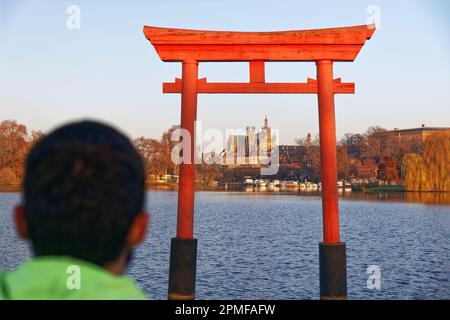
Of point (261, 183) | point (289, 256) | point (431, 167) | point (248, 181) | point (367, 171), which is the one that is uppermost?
point (367, 171)

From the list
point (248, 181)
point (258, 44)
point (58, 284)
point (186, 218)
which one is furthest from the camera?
point (248, 181)

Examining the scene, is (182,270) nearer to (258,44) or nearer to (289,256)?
(258,44)

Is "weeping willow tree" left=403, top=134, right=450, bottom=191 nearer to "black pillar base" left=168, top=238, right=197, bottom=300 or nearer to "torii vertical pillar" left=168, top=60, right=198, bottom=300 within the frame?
"torii vertical pillar" left=168, top=60, right=198, bottom=300

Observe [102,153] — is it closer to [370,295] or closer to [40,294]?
[40,294]

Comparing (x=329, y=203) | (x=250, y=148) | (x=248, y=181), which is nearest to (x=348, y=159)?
(x=248, y=181)

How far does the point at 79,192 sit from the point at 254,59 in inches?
293

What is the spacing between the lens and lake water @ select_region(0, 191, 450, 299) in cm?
1211

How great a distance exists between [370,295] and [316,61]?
19.5 feet

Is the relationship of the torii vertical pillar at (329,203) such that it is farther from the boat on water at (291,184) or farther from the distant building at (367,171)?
the boat on water at (291,184)

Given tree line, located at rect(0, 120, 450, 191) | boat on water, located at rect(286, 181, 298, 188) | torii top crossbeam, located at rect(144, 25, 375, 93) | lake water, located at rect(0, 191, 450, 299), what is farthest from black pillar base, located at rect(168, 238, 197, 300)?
boat on water, located at rect(286, 181, 298, 188)

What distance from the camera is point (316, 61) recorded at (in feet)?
26.5

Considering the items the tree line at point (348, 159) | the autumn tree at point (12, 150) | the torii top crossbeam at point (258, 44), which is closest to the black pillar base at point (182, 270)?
the torii top crossbeam at point (258, 44)

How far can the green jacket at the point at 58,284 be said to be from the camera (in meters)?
0.84

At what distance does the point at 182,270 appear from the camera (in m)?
7.57
